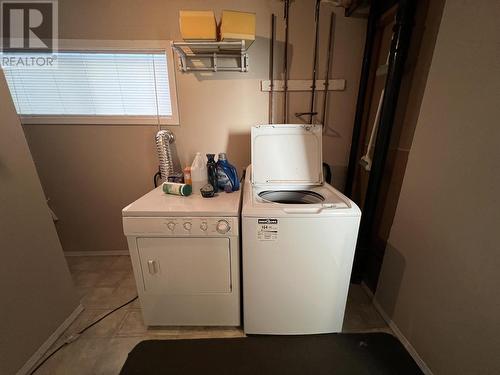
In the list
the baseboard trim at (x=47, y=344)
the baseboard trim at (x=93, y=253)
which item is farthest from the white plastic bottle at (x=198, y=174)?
the baseboard trim at (x=93, y=253)

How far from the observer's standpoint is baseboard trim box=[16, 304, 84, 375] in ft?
3.88

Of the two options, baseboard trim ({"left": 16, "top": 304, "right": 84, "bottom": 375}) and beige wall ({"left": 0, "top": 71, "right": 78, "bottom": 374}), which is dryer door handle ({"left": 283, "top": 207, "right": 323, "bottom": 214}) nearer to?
beige wall ({"left": 0, "top": 71, "right": 78, "bottom": 374})

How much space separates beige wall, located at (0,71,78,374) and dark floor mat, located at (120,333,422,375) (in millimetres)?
634

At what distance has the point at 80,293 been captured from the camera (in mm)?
1785

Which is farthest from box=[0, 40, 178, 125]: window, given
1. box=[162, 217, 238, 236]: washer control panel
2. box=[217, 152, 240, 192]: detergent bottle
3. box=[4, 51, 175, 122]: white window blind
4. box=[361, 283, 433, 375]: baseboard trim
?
box=[361, 283, 433, 375]: baseboard trim

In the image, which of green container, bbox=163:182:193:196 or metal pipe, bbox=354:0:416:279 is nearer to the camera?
metal pipe, bbox=354:0:416:279

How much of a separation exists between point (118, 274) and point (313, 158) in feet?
7.45

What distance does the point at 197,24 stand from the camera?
4.47 ft

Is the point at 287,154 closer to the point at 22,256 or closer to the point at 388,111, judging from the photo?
the point at 388,111

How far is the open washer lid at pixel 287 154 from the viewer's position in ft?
5.32

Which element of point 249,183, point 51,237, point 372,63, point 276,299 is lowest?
point 276,299

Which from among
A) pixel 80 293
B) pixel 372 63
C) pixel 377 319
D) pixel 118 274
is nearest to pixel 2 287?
pixel 80 293

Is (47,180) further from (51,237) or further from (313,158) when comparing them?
(313,158)

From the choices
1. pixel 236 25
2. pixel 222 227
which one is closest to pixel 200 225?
pixel 222 227
